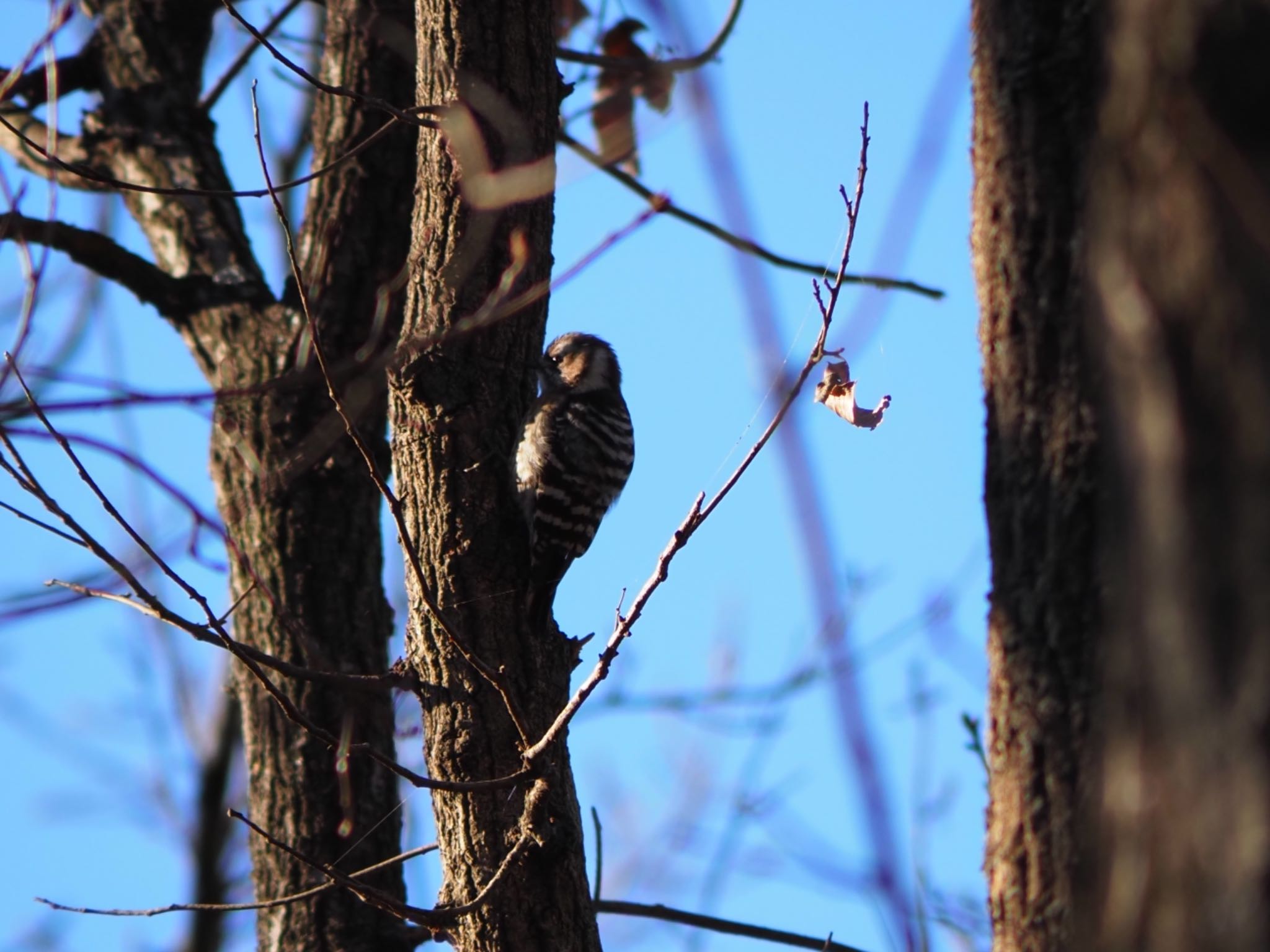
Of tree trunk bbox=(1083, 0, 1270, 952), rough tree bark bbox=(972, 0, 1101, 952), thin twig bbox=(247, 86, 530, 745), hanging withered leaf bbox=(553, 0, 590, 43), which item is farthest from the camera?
hanging withered leaf bbox=(553, 0, 590, 43)

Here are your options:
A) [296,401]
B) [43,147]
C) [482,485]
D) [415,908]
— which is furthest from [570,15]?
[415,908]

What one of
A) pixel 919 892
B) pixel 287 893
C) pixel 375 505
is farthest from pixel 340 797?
pixel 919 892

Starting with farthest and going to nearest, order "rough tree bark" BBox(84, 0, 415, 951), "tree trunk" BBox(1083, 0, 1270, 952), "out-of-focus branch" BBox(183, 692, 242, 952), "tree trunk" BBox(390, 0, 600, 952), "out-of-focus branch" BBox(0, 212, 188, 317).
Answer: "out-of-focus branch" BBox(183, 692, 242, 952) → "out-of-focus branch" BBox(0, 212, 188, 317) → "rough tree bark" BBox(84, 0, 415, 951) → "tree trunk" BBox(390, 0, 600, 952) → "tree trunk" BBox(1083, 0, 1270, 952)

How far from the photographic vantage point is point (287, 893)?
472cm

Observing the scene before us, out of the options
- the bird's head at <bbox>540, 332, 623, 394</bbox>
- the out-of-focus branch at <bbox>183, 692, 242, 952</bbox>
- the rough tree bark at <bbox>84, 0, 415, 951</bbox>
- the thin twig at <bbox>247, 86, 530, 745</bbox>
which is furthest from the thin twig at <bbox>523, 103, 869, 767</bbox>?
the out-of-focus branch at <bbox>183, 692, 242, 952</bbox>

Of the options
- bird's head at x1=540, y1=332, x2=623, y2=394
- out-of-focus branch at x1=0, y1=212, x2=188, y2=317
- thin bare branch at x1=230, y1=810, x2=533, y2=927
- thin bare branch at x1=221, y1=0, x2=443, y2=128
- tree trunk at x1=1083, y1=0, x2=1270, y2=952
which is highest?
bird's head at x1=540, y1=332, x2=623, y2=394

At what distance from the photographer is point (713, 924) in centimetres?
387

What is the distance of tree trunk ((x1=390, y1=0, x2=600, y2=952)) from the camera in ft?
11.4

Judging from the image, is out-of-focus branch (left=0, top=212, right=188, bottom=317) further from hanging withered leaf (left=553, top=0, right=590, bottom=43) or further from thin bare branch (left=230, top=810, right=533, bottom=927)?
thin bare branch (left=230, top=810, right=533, bottom=927)

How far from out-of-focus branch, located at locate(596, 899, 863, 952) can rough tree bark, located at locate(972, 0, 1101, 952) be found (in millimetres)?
1717

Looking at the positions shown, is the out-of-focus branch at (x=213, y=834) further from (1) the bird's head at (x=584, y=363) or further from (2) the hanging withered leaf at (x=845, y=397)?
(2) the hanging withered leaf at (x=845, y=397)

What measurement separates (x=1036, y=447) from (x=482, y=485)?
189cm

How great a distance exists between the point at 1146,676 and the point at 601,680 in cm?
155

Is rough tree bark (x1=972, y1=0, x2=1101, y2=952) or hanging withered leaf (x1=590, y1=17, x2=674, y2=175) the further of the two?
hanging withered leaf (x1=590, y1=17, x2=674, y2=175)
